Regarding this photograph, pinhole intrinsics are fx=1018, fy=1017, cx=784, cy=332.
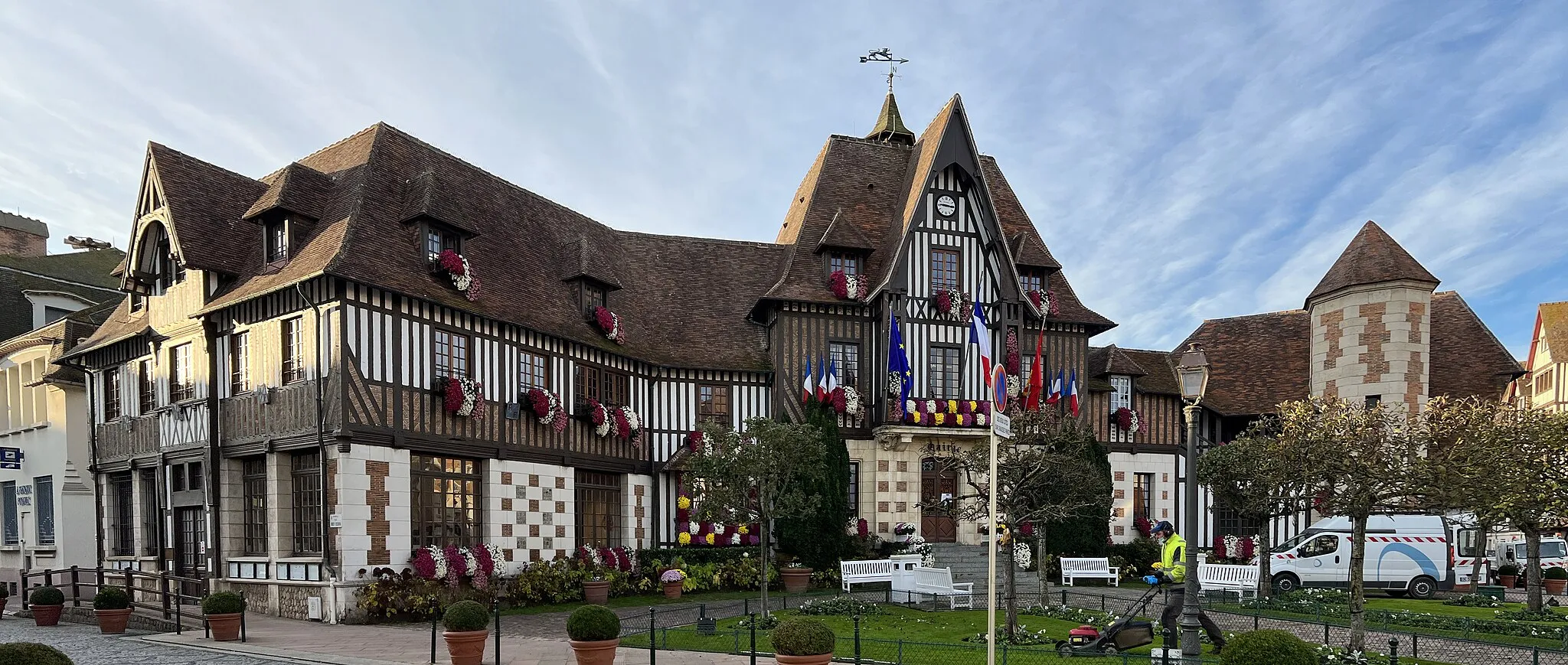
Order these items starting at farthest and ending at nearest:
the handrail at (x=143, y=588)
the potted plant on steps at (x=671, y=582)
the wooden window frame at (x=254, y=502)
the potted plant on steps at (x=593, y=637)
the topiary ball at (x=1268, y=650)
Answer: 1. the potted plant on steps at (x=671, y=582)
2. the wooden window frame at (x=254, y=502)
3. the handrail at (x=143, y=588)
4. the potted plant on steps at (x=593, y=637)
5. the topiary ball at (x=1268, y=650)

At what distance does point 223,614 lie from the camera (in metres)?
15.7

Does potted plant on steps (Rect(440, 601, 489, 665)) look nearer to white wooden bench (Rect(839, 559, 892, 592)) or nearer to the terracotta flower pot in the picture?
the terracotta flower pot

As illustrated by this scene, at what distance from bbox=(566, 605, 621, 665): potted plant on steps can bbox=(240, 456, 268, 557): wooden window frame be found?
1039 centimetres

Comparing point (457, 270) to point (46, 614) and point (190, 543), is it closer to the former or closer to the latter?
point (190, 543)

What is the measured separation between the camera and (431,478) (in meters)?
20.2

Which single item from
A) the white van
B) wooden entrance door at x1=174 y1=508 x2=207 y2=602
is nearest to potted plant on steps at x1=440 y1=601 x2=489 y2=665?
wooden entrance door at x1=174 y1=508 x2=207 y2=602

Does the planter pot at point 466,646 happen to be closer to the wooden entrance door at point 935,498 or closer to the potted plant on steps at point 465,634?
the potted plant on steps at point 465,634

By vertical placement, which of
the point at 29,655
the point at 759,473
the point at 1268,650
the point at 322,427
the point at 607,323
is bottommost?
the point at 1268,650

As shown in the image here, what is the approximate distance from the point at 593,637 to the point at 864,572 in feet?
38.4

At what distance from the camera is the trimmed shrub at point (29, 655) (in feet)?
23.0

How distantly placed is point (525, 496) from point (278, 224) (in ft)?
24.7

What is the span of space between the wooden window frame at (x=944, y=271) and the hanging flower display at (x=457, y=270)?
12.5 metres

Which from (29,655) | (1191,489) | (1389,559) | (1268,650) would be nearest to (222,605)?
(29,655)

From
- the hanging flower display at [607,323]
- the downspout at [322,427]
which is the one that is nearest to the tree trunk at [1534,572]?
the hanging flower display at [607,323]
